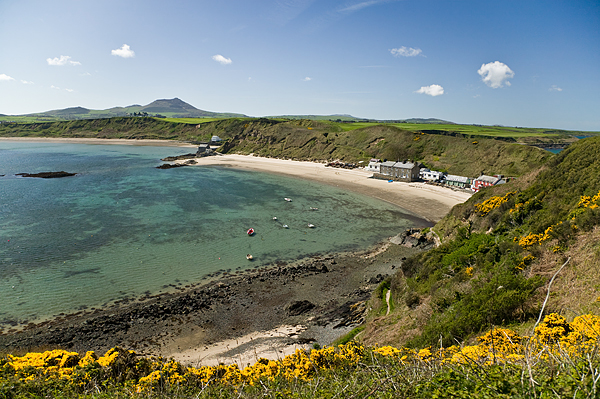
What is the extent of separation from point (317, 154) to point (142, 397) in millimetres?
97156

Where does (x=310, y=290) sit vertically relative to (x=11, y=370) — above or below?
below

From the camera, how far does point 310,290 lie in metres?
28.1

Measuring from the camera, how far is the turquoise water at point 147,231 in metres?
27.3

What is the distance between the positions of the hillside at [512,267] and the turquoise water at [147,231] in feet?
55.2

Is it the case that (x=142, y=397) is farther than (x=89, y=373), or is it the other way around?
(x=89, y=373)

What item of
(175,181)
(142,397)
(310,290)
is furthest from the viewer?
(175,181)

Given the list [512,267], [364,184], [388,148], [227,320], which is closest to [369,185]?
[364,184]

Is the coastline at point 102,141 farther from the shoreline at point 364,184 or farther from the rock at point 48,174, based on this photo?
the rock at point 48,174

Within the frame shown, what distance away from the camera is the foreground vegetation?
17.3 ft

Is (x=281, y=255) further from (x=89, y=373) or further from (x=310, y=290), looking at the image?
(x=89, y=373)

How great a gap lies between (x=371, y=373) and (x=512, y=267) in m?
12.5

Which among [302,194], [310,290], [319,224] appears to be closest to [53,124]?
[302,194]

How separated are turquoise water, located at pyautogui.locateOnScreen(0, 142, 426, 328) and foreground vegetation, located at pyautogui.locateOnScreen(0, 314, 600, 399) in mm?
16996

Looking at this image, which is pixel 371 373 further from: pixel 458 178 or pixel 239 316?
pixel 458 178
